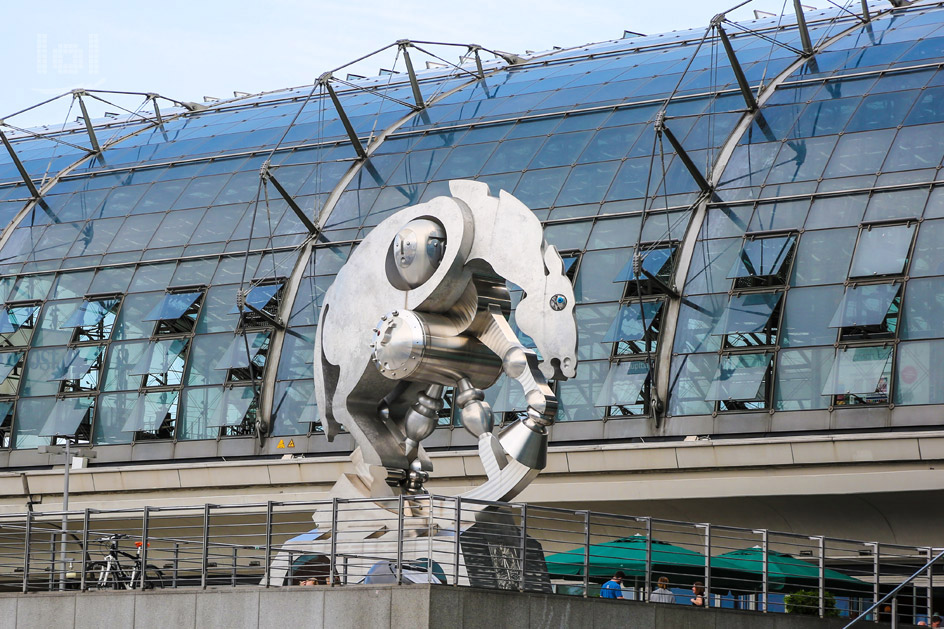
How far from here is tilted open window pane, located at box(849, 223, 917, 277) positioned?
30.7 metres

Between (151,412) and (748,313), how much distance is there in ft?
54.2

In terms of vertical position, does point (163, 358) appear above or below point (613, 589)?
above

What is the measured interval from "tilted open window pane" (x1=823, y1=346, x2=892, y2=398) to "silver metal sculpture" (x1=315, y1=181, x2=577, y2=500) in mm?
12413

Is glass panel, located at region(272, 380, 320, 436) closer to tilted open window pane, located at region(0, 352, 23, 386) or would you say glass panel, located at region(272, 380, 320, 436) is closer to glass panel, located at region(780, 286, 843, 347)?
tilted open window pane, located at region(0, 352, 23, 386)

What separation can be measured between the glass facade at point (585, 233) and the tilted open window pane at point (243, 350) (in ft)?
0.22

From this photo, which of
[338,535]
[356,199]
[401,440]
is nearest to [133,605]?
[338,535]

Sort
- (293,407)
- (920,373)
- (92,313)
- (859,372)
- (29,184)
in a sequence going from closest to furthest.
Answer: (920,373)
(859,372)
(293,407)
(92,313)
(29,184)

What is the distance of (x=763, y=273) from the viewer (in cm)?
3209

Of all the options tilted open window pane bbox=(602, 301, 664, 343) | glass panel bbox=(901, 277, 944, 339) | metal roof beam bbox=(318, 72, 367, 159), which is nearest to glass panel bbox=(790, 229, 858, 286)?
glass panel bbox=(901, 277, 944, 339)

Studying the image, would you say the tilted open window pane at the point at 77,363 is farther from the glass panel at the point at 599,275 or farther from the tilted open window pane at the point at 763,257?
the tilted open window pane at the point at 763,257

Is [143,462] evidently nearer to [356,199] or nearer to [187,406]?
[187,406]

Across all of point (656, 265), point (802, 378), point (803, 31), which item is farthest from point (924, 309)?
Result: point (803, 31)

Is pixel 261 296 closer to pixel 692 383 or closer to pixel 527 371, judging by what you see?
pixel 692 383

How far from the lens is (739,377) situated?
103 ft
